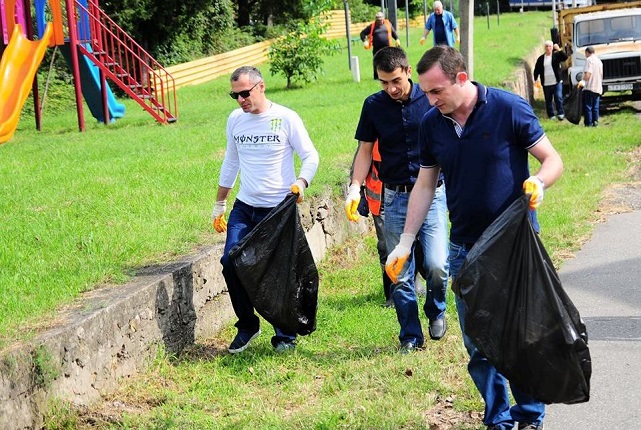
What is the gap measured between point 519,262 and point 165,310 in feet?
9.55

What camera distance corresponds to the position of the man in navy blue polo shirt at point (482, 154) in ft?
15.9

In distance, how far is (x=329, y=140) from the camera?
13484 millimetres

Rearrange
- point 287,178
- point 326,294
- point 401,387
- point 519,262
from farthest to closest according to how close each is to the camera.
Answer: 1. point 326,294
2. point 287,178
3. point 401,387
4. point 519,262

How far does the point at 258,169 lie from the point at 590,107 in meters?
13.6

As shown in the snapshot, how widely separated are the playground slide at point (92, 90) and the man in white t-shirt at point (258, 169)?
1252 centimetres

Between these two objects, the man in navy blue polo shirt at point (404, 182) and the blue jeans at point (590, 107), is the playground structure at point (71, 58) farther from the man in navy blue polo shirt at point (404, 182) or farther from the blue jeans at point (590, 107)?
the man in navy blue polo shirt at point (404, 182)

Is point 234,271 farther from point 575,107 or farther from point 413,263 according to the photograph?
point 575,107

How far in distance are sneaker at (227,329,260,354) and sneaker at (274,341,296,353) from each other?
0.62 feet

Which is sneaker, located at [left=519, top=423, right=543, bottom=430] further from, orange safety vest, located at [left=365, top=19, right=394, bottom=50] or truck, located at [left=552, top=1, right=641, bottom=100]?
orange safety vest, located at [left=365, top=19, right=394, bottom=50]

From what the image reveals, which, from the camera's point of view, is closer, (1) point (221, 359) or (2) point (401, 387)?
→ (2) point (401, 387)

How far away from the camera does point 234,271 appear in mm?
6762

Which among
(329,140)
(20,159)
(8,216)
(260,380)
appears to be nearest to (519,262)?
(260,380)

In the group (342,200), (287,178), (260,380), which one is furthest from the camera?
(342,200)

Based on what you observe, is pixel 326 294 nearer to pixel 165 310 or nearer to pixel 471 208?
pixel 165 310
